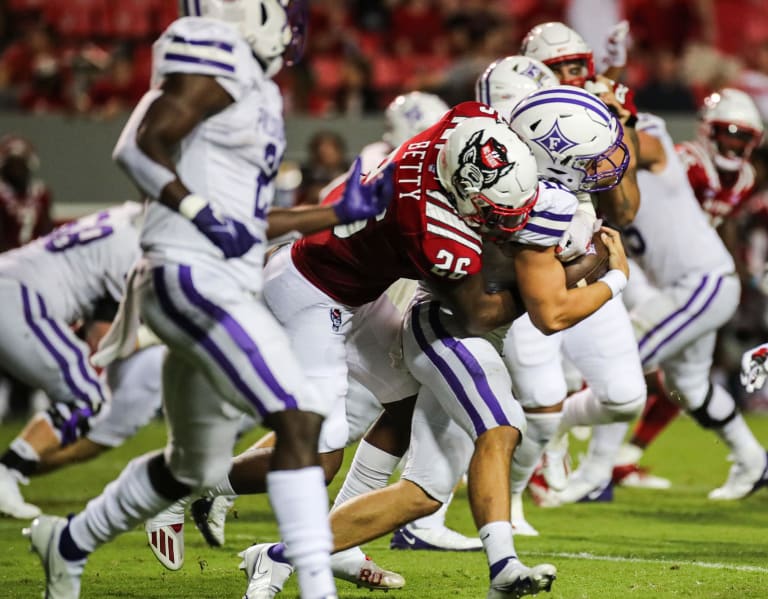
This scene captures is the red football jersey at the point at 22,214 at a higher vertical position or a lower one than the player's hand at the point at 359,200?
lower

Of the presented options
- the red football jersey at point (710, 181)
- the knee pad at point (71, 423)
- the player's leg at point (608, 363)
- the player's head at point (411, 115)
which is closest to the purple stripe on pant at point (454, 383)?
the player's leg at point (608, 363)

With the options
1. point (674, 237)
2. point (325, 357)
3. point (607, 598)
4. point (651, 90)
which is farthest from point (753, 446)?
point (651, 90)

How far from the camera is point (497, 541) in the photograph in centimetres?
395

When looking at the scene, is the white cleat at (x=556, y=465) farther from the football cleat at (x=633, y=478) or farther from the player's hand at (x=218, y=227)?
the player's hand at (x=218, y=227)

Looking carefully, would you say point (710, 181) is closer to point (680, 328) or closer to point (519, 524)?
point (680, 328)

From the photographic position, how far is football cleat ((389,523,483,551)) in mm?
5430

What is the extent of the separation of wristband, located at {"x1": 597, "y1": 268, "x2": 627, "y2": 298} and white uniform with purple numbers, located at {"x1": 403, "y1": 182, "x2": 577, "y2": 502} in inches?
10.9

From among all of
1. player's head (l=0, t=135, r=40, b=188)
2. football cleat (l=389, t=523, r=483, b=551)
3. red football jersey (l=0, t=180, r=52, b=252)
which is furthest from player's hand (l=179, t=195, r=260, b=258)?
player's head (l=0, t=135, r=40, b=188)

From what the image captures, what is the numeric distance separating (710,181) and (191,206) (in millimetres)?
4303

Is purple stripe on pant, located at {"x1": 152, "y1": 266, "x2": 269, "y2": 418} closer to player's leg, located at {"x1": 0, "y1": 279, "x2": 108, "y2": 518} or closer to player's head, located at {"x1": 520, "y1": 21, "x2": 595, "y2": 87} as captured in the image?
player's head, located at {"x1": 520, "y1": 21, "x2": 595, "y2": 87}

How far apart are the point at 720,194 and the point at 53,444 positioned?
3.62 meters

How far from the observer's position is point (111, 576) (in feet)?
15.9

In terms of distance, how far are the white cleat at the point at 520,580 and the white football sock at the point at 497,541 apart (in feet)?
0.13

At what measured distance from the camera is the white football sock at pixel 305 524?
132 inches
